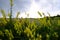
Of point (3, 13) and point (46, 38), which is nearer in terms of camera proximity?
point (46, 38)

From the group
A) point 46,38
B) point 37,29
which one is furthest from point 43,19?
point 46,38

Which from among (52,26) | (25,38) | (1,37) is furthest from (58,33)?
(1,37)

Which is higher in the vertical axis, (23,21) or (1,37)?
(23,21)

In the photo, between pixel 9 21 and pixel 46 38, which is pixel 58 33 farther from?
pixel 9 21

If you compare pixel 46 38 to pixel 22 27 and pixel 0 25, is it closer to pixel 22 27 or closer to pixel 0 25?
pixel 22 27

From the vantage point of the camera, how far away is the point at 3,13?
4.78 metres

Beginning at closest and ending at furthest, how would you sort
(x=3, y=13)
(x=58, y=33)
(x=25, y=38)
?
(x=25, y=38), (x=58, y=33), (x=3, y=13)

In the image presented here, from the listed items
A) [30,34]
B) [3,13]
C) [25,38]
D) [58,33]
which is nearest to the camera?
[30,34]

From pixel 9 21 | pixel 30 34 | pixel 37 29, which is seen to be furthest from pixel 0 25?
pixel 30 34

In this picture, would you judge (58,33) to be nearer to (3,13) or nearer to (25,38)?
(25,38)

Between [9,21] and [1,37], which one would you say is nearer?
[1,37]

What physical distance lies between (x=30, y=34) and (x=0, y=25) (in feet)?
4.17

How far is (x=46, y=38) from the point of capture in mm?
4109

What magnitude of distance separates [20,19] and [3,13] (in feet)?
1.29
